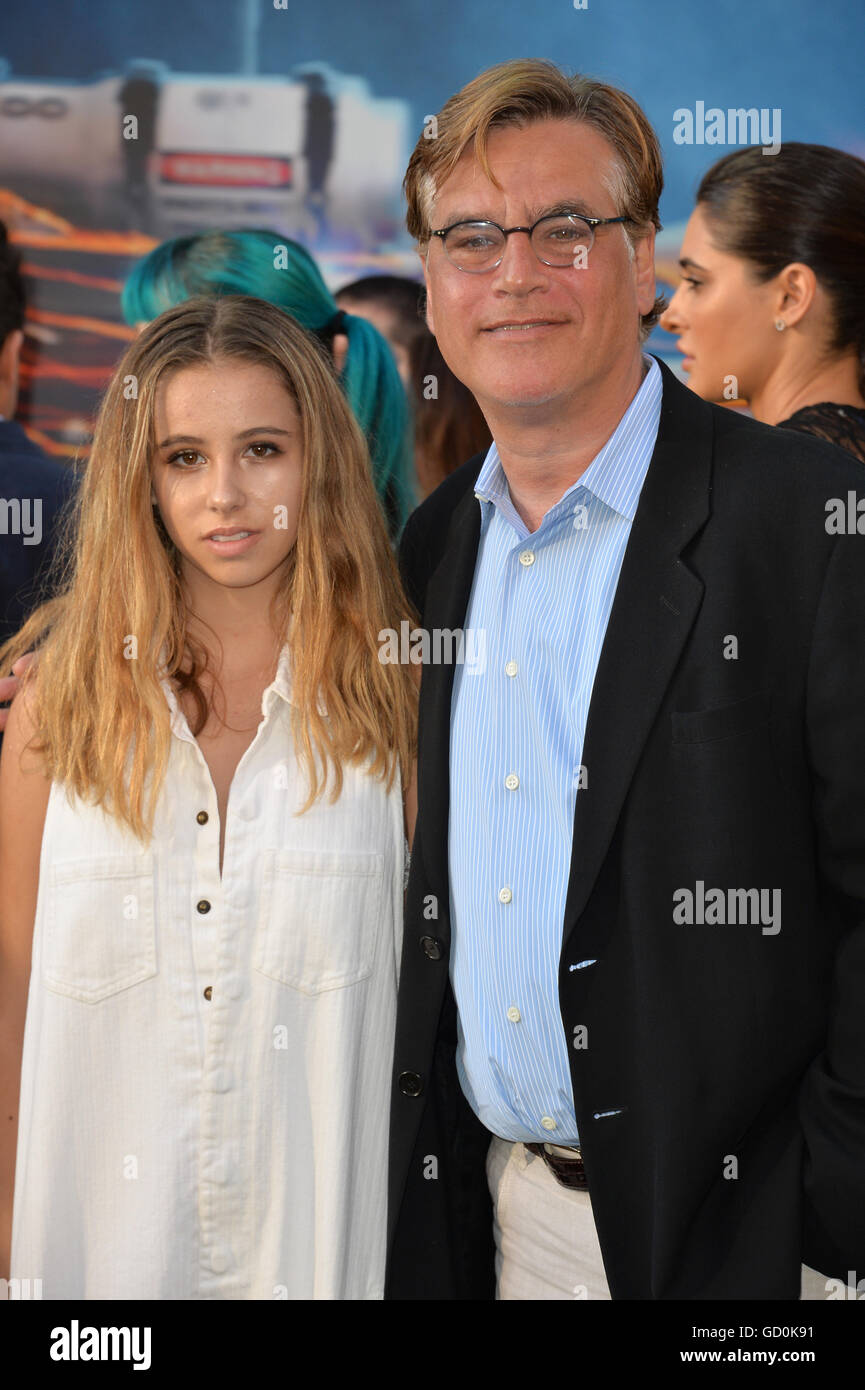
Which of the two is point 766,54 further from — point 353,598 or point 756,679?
point 756,679

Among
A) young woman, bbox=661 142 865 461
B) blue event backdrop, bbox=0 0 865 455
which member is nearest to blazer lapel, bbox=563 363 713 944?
young woman, bbox=661 142 865 461

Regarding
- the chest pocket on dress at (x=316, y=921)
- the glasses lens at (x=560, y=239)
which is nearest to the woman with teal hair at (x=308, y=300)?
the glasses lens at (x=560, y=239)

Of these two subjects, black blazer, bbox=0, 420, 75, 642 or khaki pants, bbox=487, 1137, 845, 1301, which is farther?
black blazer, bbox=0, 420, 75, 642

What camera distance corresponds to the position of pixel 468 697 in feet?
5.85

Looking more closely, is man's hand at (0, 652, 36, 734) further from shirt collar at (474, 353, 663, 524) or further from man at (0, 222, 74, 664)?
shirt collar at (474, 353, 663, 524)

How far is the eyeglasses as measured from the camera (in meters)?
1.73

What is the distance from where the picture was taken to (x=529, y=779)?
168 cm

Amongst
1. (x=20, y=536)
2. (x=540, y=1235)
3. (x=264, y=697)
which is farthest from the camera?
(x=20, y=536)

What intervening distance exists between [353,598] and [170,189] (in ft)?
6.21

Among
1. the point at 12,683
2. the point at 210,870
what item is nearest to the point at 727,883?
the point at 210,870

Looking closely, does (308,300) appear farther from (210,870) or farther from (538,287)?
(210,870)

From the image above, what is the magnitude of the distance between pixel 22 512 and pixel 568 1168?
1.61 metres

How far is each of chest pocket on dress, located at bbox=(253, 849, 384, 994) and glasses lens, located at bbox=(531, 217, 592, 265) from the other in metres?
0.85
